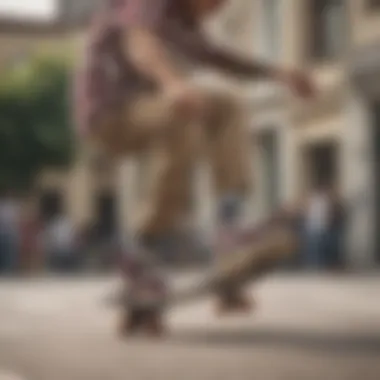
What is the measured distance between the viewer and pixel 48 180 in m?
0.59

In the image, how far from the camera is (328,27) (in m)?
0.57

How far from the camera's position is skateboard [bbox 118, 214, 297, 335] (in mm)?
588

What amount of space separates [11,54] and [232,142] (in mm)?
144

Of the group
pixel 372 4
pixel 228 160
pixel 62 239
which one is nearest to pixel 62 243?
pixel 62 239

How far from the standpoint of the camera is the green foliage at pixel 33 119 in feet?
1.96

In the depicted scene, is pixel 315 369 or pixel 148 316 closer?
pixel 315 369

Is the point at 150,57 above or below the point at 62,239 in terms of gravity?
above

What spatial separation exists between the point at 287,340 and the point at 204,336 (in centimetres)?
5

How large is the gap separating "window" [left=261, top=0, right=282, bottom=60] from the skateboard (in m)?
0.10

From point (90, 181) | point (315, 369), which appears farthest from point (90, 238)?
point (315, 369)

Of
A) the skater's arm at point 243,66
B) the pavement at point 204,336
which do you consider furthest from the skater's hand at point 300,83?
the pavement at point 204,336

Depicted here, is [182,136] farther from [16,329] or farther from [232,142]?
[16,329]

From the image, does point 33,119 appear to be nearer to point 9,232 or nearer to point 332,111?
point 9,232

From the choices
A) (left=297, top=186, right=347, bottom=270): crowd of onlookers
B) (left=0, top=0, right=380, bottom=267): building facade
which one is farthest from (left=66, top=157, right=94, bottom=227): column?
(left=297, top=186, right=347, bottom=270): crowd of onlookers
